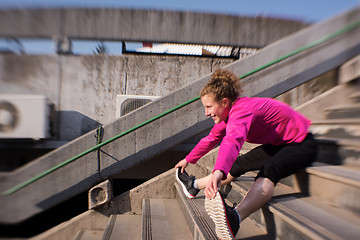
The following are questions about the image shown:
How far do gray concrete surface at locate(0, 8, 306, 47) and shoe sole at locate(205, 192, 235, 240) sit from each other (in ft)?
11.4

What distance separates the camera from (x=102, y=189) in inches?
114

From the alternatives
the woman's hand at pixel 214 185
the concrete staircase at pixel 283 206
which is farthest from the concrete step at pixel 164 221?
the woman's hand at pixel 214 185

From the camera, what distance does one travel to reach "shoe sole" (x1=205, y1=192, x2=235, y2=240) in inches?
52.3

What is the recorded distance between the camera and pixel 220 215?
4.41 ft

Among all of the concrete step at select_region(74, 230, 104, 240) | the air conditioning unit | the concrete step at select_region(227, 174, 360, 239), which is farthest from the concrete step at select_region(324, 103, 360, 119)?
the air conditioning unit

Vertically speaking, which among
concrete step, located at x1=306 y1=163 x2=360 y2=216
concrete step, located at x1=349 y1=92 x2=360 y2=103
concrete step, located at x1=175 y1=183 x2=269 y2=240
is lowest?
concrete step, located at x1=175 y1=183 x2=269 y2=240

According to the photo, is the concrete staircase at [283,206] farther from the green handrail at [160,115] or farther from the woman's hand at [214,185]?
the green handrail at [160,115]

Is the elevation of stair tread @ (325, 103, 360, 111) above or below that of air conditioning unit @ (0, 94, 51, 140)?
above

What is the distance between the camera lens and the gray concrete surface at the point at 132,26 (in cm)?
412

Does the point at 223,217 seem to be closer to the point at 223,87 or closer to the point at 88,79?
the point at 223,87

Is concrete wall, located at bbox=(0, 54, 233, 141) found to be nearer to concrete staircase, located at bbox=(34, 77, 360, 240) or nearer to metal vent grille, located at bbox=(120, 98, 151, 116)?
metal vent grille, located at bbox=(120, 98, 151, 116)

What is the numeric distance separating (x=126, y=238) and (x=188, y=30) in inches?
139

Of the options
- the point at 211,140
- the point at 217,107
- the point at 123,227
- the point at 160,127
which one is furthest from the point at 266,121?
the point at 123,227

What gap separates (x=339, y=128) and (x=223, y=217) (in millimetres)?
1701
